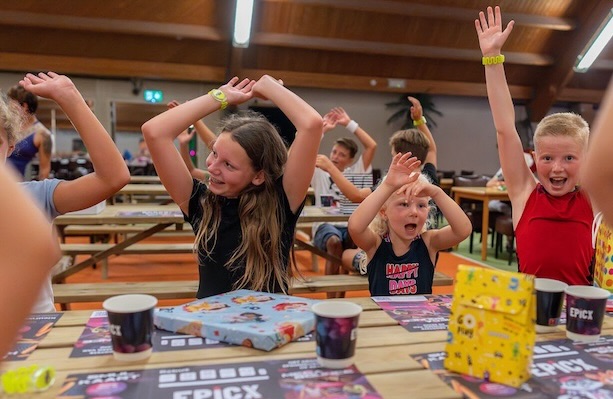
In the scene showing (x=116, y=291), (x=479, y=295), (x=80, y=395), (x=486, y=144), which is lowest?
(x=116, y=291)

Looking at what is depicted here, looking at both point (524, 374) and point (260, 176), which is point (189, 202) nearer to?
point (260, 176)

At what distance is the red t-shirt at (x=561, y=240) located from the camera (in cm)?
169

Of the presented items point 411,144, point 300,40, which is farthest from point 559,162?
point 300,40

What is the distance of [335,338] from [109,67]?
10.5 metres

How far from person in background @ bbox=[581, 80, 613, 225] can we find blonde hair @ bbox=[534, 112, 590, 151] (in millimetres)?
1146

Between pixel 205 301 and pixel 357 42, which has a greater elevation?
pixel 357 42

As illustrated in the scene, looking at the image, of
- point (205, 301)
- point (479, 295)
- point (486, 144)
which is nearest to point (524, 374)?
point (479, 295)

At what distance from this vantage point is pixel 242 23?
355 inches

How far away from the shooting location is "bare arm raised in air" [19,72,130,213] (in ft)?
4.80

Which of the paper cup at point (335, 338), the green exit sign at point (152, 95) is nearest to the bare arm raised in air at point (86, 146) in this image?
the paper cup at point (335, 338)

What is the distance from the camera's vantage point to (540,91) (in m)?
12.5

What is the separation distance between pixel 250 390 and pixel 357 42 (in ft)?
32.9

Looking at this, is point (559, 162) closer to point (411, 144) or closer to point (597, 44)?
point (411, 144)

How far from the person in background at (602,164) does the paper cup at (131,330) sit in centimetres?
76
